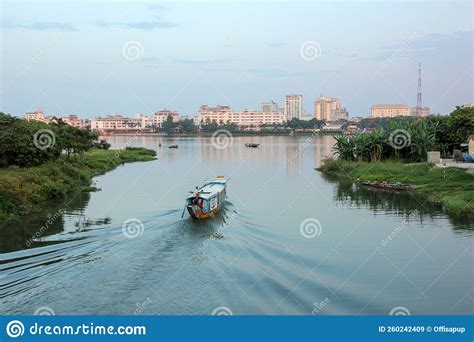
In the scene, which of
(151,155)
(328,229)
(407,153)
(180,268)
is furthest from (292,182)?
(151,155)

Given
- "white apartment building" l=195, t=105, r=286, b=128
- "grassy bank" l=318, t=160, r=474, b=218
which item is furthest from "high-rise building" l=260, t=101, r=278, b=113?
"grassy bank" l=318, t=160, r=474, b=218

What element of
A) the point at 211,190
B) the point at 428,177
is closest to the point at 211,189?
the point at 211,190

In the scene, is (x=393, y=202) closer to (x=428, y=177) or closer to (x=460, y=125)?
(x=428, y=177)

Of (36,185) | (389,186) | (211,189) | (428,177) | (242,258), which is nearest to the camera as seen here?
(242,258)

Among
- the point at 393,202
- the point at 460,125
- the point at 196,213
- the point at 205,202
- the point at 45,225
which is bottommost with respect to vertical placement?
the point at 393,202

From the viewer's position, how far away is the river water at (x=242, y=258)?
759 cm

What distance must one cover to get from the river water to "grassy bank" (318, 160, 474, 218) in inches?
26.5

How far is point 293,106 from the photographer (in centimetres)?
9881

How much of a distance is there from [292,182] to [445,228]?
9192mm

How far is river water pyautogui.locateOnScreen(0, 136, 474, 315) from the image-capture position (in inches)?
299

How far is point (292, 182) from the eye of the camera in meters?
21.0

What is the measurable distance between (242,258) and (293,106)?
3564 inches

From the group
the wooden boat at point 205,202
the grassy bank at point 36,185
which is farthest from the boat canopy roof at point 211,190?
the grassy bank at point 36,185

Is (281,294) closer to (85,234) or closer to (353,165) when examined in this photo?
(85,234)
